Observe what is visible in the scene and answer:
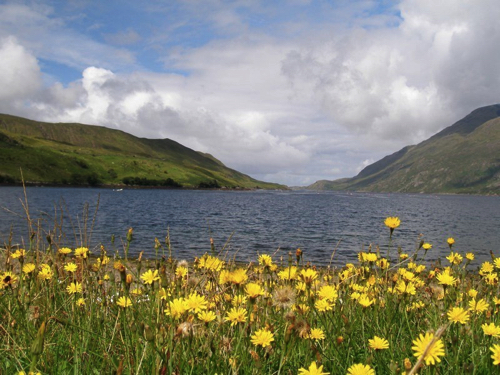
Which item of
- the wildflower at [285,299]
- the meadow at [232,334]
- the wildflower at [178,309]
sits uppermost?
the wildflower at [178,309]

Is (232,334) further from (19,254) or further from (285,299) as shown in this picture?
(19,254)

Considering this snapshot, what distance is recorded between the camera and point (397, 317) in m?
4.47

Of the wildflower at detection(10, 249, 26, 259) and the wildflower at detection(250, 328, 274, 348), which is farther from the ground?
the wildflower at detection(10, 249, 26, 259)

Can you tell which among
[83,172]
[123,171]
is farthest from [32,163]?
[123,171]

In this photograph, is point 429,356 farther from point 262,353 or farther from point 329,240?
point 329,240

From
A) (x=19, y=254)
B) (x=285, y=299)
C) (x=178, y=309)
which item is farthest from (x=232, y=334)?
(x=19, y=254)

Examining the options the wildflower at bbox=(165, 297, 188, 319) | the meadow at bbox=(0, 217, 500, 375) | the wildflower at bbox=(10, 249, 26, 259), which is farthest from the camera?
the wildflower at bbox=(10, 249, 26, 259)

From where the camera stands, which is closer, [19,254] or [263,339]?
[263,339]

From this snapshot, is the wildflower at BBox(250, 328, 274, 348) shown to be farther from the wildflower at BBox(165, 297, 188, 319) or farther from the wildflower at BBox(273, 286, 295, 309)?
the wildflower at BBox(273, 286, 295, 309)

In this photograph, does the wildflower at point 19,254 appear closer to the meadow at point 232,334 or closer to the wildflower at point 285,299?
the meadow at point 232,334

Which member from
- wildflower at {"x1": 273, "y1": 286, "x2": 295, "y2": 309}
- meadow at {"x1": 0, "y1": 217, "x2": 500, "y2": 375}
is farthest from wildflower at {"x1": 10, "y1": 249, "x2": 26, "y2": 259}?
wildflower at {"x1": 273, "y1": 286, "x2": 295, "y2": 309}

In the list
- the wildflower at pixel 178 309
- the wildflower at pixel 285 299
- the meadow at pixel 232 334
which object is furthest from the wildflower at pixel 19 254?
the wildflower at pixel 285 299

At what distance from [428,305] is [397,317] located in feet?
3.44

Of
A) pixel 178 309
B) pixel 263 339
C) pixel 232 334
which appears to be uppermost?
pixel 178 309
